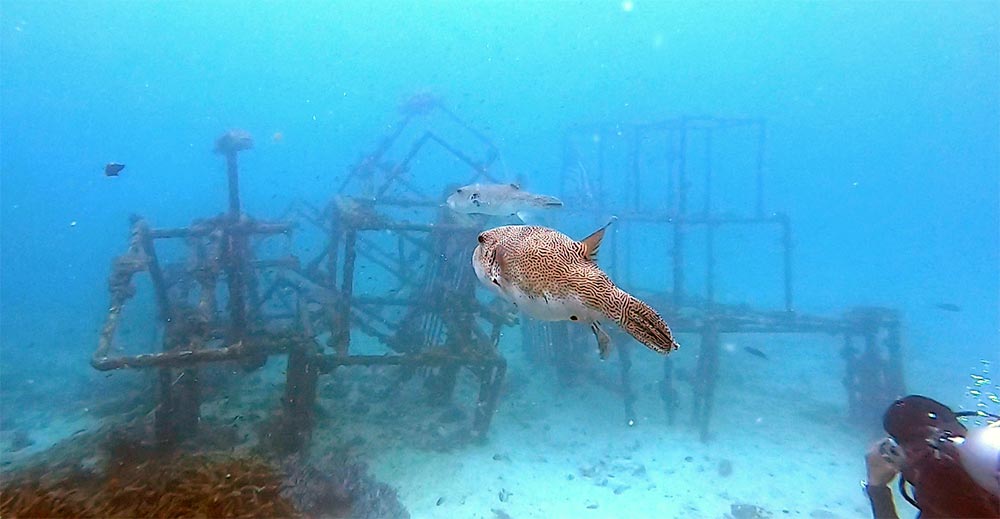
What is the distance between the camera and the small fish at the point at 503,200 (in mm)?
5832

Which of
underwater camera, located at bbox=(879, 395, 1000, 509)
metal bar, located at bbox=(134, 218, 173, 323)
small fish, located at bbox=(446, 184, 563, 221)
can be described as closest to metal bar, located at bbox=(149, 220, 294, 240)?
metal bar, located at bbox=(134, 218, 173, 323)

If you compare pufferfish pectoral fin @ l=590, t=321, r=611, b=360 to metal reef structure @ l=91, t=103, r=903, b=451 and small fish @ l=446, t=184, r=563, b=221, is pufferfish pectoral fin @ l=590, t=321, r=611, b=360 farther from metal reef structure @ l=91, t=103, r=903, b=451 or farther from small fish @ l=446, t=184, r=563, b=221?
metal reef structure @ l=91, t=103, r=903, b=451

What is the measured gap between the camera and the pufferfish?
6.24 feet

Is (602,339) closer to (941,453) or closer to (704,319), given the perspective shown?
(941,453)

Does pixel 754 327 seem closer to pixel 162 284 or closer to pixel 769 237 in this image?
pixel 162 284

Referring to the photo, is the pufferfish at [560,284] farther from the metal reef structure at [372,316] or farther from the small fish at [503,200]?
the metal reef structure at [372,316]

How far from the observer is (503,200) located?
5.89m

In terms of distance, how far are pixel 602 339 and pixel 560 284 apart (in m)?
0.40

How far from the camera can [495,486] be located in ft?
28.2

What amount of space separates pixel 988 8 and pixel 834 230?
50107 mm

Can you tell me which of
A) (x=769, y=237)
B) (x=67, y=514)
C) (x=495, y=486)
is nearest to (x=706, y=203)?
(x=495, y=486)

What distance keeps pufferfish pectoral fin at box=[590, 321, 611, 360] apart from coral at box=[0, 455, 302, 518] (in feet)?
15.0

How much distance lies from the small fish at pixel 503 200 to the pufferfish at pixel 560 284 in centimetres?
288

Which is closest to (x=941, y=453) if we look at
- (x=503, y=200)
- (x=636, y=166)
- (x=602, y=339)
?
(x=602, y=339)
